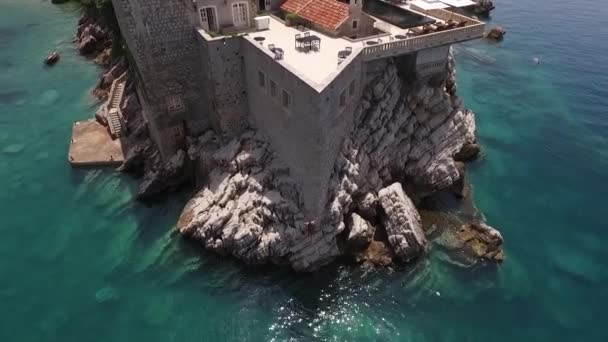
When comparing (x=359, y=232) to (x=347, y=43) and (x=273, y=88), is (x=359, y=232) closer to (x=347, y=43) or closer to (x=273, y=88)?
(x=273, y=88)

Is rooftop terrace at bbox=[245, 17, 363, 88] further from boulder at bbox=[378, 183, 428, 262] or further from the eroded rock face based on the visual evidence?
boulder at bbox=[378, 183, 428, 262]

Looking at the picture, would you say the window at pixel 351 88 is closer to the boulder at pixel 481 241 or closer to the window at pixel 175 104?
the boulder at pixel 481 241

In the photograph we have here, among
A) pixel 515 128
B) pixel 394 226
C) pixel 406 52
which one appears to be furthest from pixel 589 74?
pixel 394 226

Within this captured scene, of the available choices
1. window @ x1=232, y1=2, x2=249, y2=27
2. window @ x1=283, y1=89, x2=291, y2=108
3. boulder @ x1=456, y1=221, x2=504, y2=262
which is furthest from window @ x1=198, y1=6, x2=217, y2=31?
boulder @ x1=456, y1=221, x2=504, y2=262

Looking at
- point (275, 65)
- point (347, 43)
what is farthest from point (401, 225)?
point (347, 43)

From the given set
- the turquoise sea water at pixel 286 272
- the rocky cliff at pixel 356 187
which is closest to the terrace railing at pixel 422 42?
the rocky cliff at pixel 356 187
